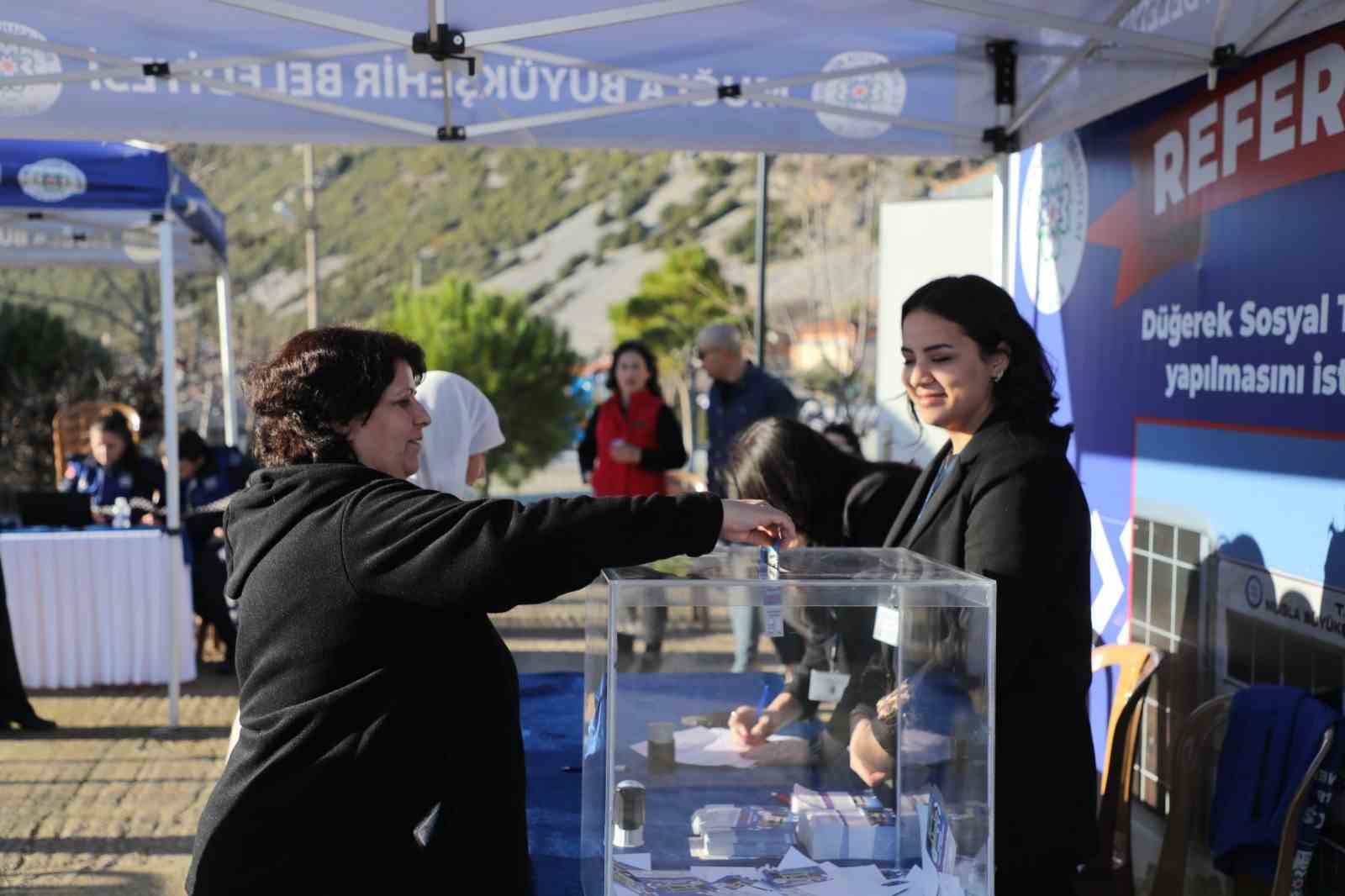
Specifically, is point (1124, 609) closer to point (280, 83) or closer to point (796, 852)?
point (796, 852)

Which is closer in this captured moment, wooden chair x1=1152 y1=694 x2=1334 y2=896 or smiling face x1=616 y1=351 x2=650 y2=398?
wooden chair x1=1152 y1=694 x2=1334 y2=896

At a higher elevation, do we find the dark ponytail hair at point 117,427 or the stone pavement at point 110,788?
the dark ponytail hair at point 117,427

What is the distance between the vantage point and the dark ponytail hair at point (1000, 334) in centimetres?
220

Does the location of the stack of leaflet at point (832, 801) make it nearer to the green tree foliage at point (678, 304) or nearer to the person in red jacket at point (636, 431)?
the person in red jacket at point (636, 431)

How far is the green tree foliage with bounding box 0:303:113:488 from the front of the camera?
1407cm

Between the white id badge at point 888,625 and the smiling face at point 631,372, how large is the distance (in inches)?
188

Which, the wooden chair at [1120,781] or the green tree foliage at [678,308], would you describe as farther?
the green tree foliage at [678,308]

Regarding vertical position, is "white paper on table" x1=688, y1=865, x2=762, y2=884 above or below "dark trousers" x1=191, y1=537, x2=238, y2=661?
above

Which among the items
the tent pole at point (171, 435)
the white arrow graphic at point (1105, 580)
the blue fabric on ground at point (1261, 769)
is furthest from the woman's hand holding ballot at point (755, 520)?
the tent pole at point (171, 435)

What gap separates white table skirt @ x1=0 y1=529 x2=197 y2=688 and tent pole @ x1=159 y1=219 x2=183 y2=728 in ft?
1.08

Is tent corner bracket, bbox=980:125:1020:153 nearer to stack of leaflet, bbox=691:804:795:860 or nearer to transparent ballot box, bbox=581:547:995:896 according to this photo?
transparent ballot box, bbox=581:547:995:896

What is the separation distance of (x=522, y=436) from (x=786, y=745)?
53.7 ft

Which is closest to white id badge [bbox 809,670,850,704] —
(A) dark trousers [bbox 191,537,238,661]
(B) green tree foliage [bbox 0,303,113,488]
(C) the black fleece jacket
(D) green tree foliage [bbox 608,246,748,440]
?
(C) the black fleece jacket

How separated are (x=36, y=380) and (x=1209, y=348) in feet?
49.7
